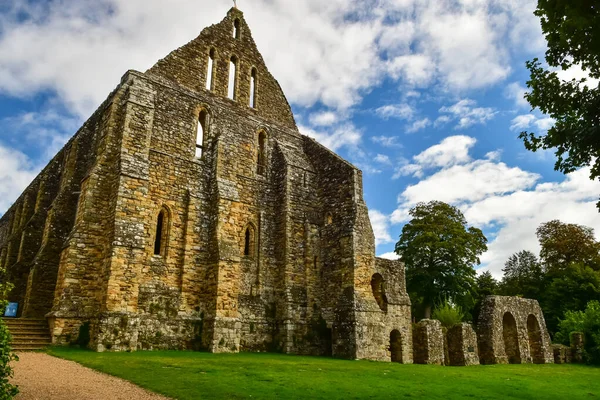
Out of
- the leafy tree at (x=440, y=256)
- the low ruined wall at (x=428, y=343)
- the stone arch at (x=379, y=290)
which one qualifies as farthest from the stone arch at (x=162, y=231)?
the leafy tree at (x=440, y=256)

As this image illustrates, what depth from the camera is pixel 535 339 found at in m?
26.0

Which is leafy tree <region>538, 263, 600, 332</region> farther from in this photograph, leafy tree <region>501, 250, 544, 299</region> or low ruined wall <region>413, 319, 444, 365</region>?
Result: low ruined wall <region>413, 319, 444, 365</region>

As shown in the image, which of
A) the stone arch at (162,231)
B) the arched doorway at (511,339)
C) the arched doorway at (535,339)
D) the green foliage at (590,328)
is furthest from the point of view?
the arched doorway at (535,339)

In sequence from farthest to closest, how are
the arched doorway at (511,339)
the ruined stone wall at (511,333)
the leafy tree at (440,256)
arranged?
the leafy tree at (440,256) → the arched doorway at (511,339) → the ruined stone wall at (511,333)

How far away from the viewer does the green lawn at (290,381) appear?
8750 millimetres

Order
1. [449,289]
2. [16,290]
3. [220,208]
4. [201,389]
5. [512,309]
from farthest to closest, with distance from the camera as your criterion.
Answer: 1. [449,289]
2. [512,309]
3. [16,290]
4. [220,208]
5. [201,389]

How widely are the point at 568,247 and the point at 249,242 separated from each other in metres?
35.1

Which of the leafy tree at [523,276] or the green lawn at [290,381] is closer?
the green lawn at [290,381]

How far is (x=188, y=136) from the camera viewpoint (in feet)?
61.7

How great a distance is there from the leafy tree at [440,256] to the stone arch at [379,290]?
1613 cm

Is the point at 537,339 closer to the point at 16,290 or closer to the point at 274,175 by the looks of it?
the point at 274,175

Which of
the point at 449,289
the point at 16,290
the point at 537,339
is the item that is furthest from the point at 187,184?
the point at 449,289

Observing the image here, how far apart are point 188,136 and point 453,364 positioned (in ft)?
53.5

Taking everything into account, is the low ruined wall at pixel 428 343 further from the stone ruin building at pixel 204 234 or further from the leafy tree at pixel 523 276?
the leafy tree at pixel 523 276
